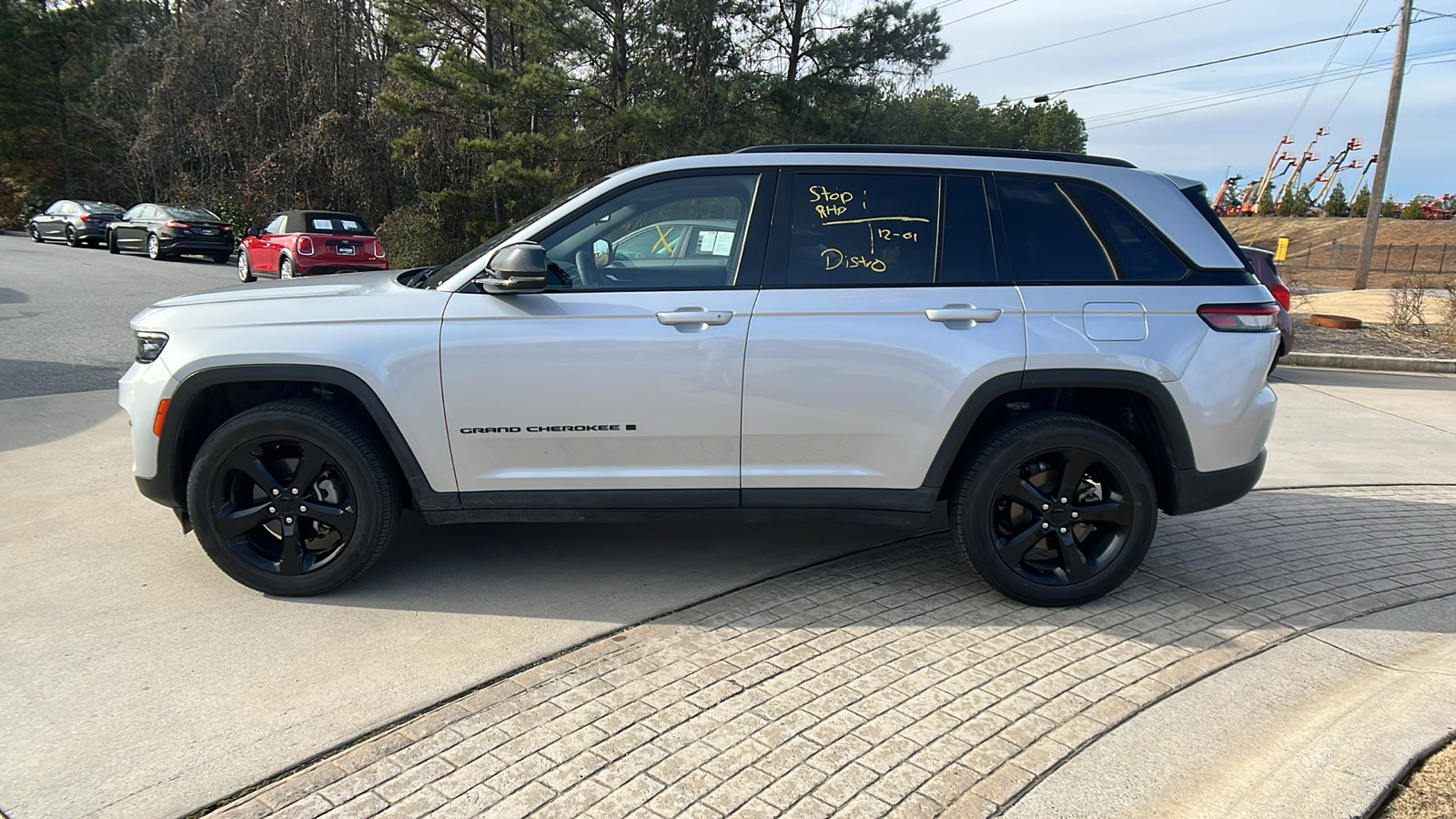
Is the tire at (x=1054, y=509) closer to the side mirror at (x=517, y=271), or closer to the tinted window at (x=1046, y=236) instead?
the tinted window at (x=1046, y=236)

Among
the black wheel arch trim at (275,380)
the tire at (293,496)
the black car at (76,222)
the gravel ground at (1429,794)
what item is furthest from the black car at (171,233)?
the gravel ground at (1429,794)

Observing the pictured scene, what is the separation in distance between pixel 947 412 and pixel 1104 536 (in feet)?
3.11

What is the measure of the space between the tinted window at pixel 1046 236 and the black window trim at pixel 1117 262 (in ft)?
0.05

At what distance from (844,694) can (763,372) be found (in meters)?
1.30

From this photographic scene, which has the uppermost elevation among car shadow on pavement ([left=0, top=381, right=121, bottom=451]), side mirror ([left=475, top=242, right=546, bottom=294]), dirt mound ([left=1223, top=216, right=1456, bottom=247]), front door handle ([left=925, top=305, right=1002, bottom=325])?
dirt mound ([left=1223, top=216, right=1456, bottom=247])

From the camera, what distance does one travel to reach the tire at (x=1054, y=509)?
391cm

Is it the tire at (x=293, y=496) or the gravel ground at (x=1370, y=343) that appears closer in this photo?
the tire at (x=293, y=496)

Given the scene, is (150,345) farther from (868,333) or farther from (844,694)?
(844,694)

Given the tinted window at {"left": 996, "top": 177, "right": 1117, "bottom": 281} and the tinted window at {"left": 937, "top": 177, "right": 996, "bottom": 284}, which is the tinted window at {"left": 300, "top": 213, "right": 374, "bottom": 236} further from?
the tinted window at {"left": 996, "top": 177, "right": 1117, "bottom": 281}

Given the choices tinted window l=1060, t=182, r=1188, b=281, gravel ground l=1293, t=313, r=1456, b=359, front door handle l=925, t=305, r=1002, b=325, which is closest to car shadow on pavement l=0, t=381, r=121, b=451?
front door handle l=925, t=305, r=1002, b=325

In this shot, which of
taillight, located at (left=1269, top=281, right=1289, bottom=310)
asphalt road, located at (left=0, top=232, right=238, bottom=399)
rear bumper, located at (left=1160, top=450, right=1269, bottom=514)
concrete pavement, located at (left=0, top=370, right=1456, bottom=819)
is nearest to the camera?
concrete pavement, located at (left=0, top=370, right=1456, bottom=819)

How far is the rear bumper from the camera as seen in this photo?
4.00 meters

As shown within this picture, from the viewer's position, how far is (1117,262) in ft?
13.1

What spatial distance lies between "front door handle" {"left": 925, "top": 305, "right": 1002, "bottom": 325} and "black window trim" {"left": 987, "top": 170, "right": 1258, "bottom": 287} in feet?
0.68
